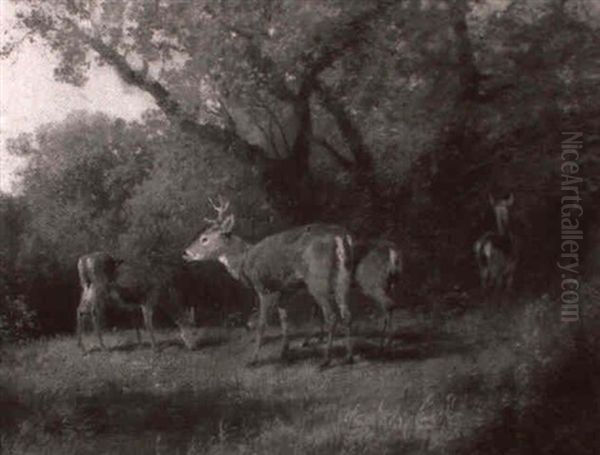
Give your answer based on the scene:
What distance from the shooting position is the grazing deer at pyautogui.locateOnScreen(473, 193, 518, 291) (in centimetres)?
645

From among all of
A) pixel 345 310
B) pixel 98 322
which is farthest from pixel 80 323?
pixel 345 310

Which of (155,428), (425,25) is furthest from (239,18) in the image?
(155,428)

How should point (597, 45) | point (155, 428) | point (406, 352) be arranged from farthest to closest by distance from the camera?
point (597, 45), point (406, 352), point (155, 428)

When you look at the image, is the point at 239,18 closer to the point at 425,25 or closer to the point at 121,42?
the point at 121,42

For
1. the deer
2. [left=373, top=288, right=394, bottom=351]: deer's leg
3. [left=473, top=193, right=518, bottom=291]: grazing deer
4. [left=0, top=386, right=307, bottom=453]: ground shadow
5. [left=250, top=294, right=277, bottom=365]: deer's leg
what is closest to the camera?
[left=0, top=386, right=307, bottom=453]: ground shadow

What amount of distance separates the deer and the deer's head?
0.88 ft

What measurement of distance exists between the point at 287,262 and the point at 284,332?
444 millimetres

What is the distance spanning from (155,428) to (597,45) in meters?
3.71

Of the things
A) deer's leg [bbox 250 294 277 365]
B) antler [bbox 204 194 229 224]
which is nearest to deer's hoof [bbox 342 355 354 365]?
deer's leg [bbox 250 294 277 365]

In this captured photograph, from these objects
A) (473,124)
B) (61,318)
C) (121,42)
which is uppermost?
(121,42)

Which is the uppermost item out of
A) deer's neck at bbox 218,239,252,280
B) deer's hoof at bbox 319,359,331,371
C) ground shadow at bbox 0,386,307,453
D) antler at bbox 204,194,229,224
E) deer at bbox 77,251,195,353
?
antler at bbox 204,194,229,224

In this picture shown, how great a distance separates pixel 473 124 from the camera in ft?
21.4

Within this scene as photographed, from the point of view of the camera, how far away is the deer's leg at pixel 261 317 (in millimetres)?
6160

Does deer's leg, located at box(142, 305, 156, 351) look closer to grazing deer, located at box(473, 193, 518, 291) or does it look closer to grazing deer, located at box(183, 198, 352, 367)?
grazing deer, located at box(183, 198, 352, 367)
